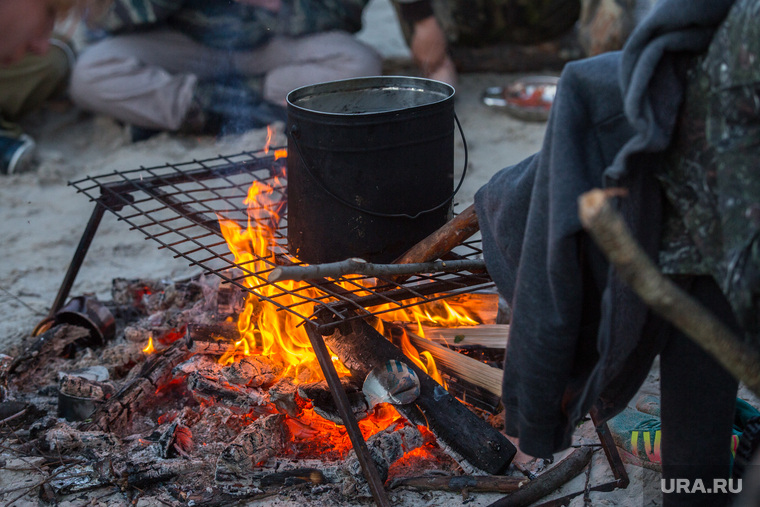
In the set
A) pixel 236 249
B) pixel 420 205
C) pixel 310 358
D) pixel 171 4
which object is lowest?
pixel 310 358

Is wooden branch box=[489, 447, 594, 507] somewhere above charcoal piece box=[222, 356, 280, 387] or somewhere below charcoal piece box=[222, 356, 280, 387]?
below

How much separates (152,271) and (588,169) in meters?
2.85

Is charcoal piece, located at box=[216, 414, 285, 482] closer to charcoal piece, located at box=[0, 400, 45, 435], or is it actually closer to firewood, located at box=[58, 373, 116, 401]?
firewood, located at box=[58, 373, 116, 401]

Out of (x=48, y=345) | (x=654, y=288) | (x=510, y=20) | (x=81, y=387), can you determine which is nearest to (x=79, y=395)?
(x=81, y=387)

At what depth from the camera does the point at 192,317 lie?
2793mm

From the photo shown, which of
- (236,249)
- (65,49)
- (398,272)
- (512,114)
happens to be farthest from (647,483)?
(65,49)

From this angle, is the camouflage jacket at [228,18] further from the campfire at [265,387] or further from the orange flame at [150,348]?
the orange flame at [150,348]

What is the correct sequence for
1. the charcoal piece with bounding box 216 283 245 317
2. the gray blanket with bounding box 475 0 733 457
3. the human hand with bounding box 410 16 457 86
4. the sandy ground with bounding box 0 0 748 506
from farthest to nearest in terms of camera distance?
the human hand with bounding box 410 16 457 86, the sandy ground with bounding box 0 0 748 506, the charcoal piece with bounding box 216 283 245 317, the gray blanket with bounding box 475 0 733 457

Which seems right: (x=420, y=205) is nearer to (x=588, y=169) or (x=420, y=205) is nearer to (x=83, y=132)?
(x=588, y=169)

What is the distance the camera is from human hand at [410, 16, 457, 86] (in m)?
4.95

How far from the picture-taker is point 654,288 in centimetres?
89

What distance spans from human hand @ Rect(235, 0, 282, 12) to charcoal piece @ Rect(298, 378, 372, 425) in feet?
12.3

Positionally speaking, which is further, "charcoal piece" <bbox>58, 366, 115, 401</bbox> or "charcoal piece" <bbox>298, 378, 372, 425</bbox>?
"charcoal piece" <bbox>58, 366, 115, 401</bbox>

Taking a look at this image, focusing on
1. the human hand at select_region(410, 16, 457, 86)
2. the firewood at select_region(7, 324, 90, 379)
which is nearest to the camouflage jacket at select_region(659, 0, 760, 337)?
the firewood at select_region(7, 324, 90, 379)
